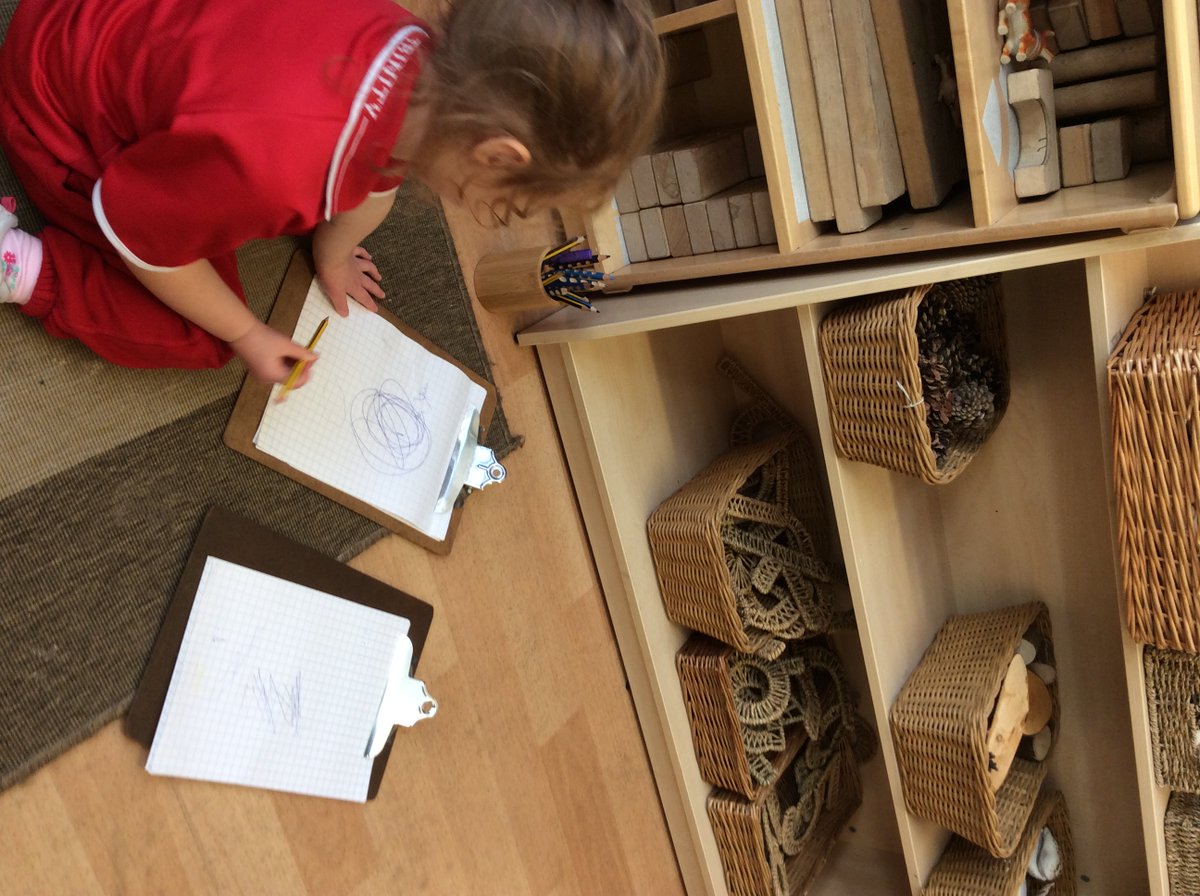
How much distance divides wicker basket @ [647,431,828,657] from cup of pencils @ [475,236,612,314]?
10.9 inches

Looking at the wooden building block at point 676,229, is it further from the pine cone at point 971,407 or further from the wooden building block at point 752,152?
the pine cone at point 971,407

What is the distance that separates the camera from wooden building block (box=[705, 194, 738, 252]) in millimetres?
1020

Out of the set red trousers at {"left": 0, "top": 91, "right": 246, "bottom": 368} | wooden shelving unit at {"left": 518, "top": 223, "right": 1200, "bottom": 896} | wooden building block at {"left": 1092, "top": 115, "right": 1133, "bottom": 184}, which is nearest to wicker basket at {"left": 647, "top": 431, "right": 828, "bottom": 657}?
wooden shelving unit at {"left": 518, "top": 223, "right": 1200, "bottom": 896}

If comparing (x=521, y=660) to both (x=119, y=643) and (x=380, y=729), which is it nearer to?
(x=380, y=729)

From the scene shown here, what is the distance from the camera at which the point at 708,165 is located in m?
1.04

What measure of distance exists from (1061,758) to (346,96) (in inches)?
46.8

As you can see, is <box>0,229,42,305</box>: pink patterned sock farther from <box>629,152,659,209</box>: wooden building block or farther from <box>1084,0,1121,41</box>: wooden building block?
<box>1084,0,1121,41</box>: wooden building block

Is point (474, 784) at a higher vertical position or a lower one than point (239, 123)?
lower

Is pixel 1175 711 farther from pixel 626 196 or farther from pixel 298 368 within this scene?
pixel 298 368

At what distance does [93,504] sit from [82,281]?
0.56 ft

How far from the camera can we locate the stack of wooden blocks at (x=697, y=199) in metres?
1.01

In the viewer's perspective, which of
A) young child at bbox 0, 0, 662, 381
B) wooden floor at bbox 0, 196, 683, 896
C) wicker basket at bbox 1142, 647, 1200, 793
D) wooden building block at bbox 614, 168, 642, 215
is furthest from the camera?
wooden building block at bbox 614, 168, 642, 215

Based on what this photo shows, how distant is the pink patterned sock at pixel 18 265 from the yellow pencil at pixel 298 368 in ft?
0.66

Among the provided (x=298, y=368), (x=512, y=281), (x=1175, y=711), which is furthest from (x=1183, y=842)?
(x=298, y=368)
